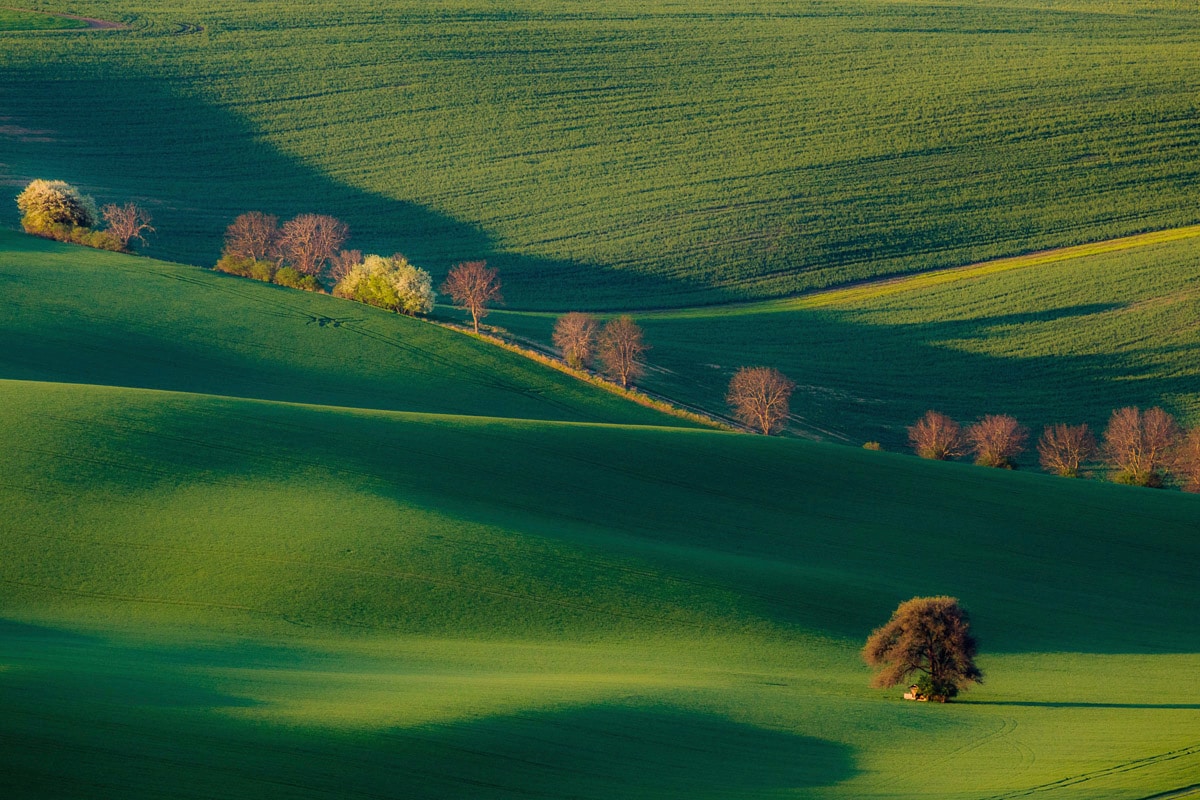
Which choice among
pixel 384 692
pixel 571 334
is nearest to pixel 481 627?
pixel 384 692

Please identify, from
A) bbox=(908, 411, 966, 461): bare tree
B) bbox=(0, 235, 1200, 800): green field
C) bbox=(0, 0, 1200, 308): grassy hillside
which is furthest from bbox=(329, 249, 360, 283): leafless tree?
bbox=(908, 411, 966, 461): bare tree

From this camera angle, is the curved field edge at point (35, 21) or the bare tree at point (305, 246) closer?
the bare tree at point (305, 246)

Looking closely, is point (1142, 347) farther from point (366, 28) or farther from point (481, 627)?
point (366, 28)

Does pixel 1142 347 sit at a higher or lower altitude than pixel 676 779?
higher

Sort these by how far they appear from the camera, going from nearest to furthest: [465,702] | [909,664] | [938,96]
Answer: [465,702] < [909,664] < [938,96]

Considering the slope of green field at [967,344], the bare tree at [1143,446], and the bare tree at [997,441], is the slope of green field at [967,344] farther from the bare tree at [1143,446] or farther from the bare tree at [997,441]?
the bare tree at [1143,446]

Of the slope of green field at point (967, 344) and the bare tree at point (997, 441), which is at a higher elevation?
the slope of green field at point (967, 344)

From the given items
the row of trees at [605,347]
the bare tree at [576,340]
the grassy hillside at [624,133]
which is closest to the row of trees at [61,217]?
the grassy hillside at [624,133]
